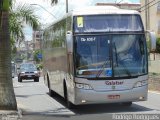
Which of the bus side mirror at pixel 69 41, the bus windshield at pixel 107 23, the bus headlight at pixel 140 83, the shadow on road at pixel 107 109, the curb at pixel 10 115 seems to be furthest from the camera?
the shadow on road at pixel 107 109

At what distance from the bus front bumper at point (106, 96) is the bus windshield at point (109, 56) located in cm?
52

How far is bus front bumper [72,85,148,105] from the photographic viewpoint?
1558 centimetres

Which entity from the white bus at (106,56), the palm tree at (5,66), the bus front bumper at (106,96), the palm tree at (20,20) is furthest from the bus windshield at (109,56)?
the palm tree at (20,20)

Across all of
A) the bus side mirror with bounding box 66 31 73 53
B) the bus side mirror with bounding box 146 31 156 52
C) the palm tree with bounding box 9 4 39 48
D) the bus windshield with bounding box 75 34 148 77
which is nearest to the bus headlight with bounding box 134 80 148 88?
the bus windshield with bounding box 75 34 148 77

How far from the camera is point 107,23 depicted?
16.2 metres

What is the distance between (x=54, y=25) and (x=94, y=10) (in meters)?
5.00

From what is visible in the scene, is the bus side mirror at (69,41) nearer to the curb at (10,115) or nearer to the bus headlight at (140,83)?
the bus headlight at (140,83)

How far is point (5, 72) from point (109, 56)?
10.9 feet

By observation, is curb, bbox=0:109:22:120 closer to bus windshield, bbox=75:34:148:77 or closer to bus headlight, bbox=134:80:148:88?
bus windshield, bbox=75:34:148:77

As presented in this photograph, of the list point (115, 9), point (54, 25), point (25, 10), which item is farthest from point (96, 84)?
point (25, 10)

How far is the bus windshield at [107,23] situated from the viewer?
1602 cm

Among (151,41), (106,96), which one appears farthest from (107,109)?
(151,41)

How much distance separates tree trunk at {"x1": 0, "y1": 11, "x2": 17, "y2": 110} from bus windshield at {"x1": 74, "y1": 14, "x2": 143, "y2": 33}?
7.33 ft

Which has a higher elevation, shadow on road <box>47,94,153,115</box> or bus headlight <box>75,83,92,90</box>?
bus headlight <box>75,83,92,90</box>
